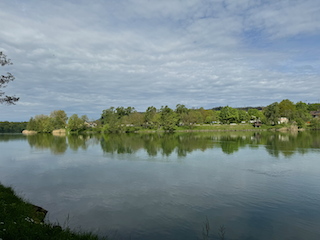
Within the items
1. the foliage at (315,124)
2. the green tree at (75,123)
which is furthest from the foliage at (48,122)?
the foliage at (315,124)

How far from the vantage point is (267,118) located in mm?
110875

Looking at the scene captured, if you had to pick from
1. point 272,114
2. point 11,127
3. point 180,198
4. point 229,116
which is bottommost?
point 180,198

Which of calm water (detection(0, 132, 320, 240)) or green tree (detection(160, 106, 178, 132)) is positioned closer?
calm water (detection(0, 132, 320, 240))

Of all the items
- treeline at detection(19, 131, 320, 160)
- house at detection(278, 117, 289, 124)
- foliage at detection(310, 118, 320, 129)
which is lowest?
treeline at detection(19, 131, 320, 160)

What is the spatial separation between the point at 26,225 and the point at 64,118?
432 feet

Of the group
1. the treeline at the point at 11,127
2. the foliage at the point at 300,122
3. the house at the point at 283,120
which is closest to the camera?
the foliage at the point at 300,122

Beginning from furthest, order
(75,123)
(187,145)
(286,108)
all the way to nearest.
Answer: (286,108)
(75,123)
(187,145)

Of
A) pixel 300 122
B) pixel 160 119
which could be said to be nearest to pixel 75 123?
pixel 160 119

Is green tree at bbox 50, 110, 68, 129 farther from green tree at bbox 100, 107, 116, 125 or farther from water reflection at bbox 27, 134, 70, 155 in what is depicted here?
water reflection at bbox 27, 134, 70, 155

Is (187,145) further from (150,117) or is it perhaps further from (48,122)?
(48,122)

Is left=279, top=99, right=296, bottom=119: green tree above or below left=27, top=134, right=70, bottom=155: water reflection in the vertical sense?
above

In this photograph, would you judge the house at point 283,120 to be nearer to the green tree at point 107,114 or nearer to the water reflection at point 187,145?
the water reflection at point 187,145

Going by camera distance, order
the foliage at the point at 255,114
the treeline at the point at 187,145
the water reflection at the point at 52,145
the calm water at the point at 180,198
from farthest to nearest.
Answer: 1. the foliage at the point at 255,114
2. the water reflection at the point at 52,145
3. the treeline at the point at 187,145
4. the calm water at the point at 180,198

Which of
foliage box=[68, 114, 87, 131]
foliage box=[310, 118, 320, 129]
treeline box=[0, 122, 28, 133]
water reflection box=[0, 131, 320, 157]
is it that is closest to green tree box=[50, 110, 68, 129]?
foliage box=[68, 114, 87, 131]
